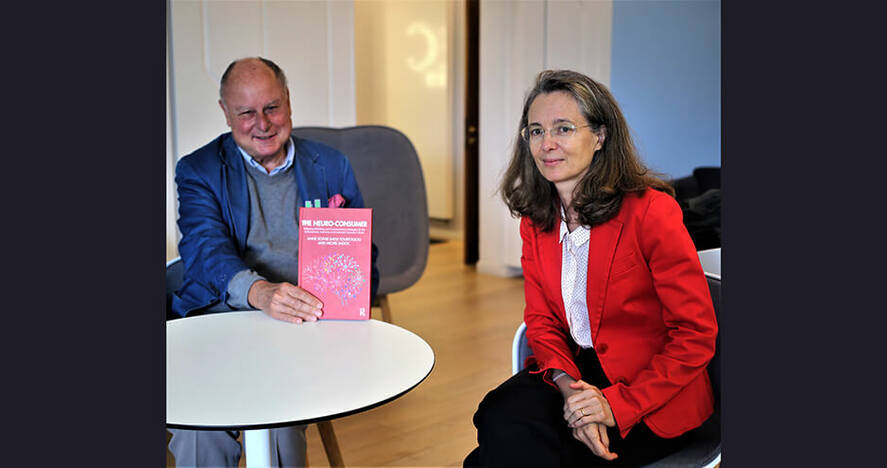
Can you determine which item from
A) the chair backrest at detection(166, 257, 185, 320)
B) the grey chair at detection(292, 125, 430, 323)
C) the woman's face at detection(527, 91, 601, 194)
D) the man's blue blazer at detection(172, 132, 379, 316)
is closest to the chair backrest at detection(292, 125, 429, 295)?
the grey chair at detection(292, 125, 430, 323)

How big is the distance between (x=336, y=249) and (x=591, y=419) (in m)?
0.59

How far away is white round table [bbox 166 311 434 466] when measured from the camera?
1096 millimetres

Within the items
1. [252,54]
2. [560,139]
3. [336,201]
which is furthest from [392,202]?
[560,139]

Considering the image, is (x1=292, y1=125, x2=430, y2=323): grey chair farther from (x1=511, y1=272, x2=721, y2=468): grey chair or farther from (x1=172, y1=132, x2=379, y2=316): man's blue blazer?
(x1=511, y1=272, x2=721, y2=468): grey chair

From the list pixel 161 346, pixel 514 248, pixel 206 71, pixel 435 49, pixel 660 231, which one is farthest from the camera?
pixel 435 49

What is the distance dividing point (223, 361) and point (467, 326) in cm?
60

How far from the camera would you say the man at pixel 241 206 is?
1606 millimetres

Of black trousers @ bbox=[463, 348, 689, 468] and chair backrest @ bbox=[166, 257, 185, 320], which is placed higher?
chair backrest @ bbox=[166, 257, 185, 320]

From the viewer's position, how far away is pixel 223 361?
131cm

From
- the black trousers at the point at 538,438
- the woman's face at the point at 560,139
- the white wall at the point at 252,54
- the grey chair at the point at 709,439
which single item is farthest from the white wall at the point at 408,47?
the grey chair at the point at 709,439

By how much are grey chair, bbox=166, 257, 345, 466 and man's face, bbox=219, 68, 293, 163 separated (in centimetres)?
31

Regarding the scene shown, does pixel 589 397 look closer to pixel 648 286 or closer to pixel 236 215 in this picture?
pixel 648 286

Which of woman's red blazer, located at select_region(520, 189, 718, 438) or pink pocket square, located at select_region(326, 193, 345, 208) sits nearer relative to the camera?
woman's red blazer, located at select_region(520, 189, 718, 438)

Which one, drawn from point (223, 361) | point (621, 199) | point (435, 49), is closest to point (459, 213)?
point (435, 49)
